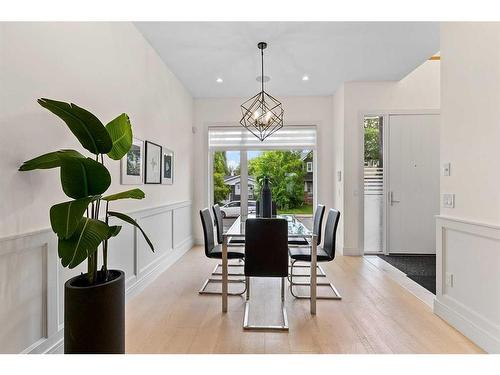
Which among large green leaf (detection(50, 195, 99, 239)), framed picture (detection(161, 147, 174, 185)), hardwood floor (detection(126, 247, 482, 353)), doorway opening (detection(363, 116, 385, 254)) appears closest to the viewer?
large green leaf (detection(50, 195, 99, 239))

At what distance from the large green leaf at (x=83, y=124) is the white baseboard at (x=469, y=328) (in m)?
2.77

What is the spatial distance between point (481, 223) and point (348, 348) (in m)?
1.29

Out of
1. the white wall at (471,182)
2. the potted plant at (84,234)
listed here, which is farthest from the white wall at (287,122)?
the potted plant at (84,234)

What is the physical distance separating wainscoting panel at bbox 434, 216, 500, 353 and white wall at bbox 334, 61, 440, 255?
2.01 metres

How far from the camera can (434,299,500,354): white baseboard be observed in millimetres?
1828

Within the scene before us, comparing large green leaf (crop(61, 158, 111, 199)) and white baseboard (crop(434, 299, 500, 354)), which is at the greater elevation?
large green leaf (crop(61, 158, 111, 199))

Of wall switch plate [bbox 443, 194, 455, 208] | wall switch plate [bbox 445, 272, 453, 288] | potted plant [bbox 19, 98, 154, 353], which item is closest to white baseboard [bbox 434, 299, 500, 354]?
wall switch plate [bbox 445, 272, 453, 288]

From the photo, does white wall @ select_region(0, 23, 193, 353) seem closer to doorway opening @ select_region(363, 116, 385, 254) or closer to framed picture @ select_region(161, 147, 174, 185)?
framed picture @ select_region(161, 147, 174, 185)

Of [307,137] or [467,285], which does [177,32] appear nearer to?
[307,137]

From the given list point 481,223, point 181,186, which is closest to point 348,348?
point 481,223

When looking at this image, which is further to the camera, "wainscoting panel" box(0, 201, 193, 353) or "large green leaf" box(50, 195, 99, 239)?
"wainscoting panel" box(0, 201, 193, 353)

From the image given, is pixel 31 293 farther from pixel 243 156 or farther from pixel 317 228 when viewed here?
pixel 243 156

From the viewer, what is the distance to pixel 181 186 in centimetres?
441

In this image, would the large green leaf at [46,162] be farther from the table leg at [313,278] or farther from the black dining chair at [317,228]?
the black dining chair at [317,228]
